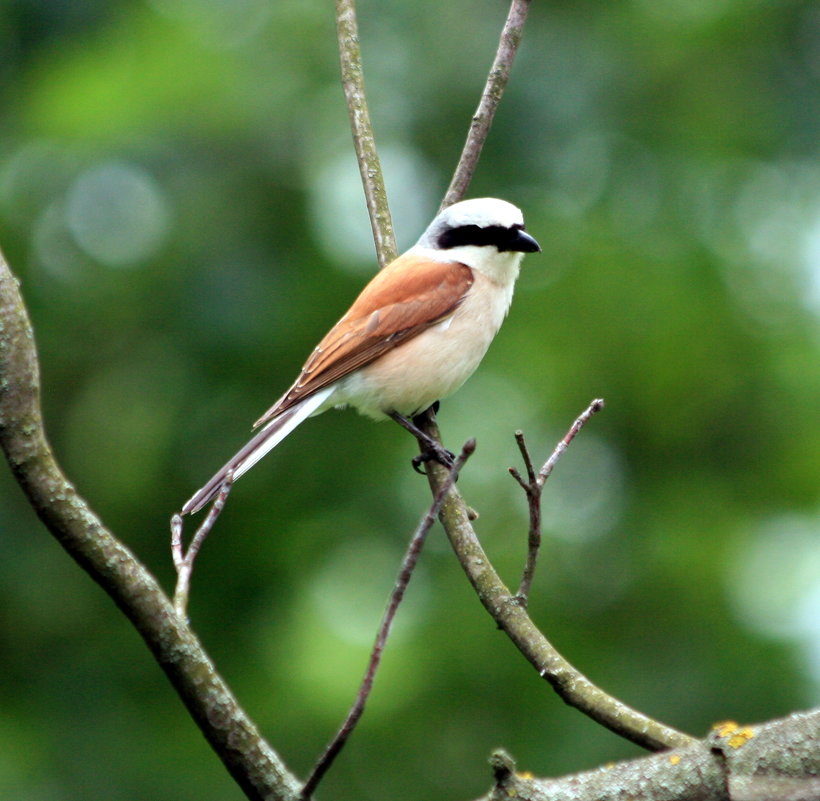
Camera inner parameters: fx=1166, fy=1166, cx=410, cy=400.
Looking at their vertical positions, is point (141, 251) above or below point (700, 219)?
below

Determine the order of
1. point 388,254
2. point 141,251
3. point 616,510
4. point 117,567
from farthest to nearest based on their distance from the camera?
point 616,510 → point 141,251 → point 388,254 → point 117,567

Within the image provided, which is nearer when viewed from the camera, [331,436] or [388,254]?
[388,254]

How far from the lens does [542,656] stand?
2.57 m

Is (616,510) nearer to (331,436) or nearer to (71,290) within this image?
(331,436)

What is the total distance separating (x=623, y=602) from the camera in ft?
20.3

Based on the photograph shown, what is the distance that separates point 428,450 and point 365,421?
2.45 meters

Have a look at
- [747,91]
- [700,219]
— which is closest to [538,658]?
[700,219]

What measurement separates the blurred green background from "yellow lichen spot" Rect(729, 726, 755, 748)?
133 inches

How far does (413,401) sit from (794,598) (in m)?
3.08

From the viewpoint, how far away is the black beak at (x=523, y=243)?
3.98 metres

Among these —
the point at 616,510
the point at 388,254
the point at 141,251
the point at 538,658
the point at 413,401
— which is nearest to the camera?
the point at 538,658

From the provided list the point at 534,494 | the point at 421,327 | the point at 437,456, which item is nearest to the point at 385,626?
the point at 534,494

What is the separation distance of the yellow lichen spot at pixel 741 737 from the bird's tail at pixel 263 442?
148 centimetres

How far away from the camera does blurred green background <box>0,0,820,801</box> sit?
18.3 ft
